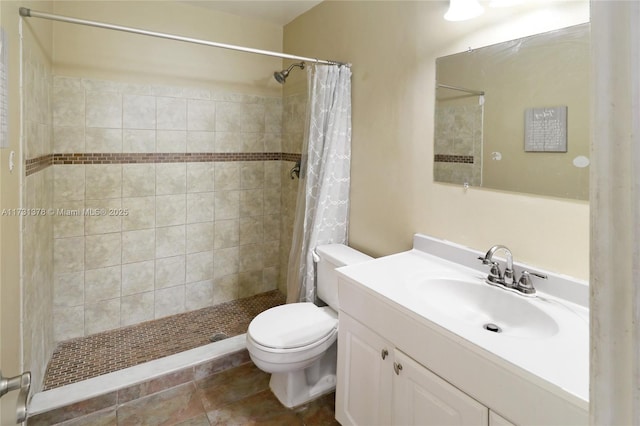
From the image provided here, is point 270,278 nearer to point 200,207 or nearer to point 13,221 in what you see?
point 200,207

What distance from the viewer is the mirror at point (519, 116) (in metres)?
1.28

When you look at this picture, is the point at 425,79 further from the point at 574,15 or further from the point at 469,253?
the point at 469,253

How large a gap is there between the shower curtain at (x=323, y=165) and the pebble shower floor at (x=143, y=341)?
0.76 metres

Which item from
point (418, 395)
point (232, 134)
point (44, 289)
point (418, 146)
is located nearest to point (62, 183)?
point (44, 289)

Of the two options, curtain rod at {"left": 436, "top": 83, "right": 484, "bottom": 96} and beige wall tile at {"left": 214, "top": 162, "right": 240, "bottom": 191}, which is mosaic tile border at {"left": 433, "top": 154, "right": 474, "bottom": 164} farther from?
beige wall tile at {"left": 214, "top": 162, "right": 240, "bottom": 191}

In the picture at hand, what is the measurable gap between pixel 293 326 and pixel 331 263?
431 millimetres

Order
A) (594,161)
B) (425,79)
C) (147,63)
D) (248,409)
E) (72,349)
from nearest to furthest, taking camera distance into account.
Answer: (594,161)
(425,79)
(248,409)
(72,349)
(147,63)

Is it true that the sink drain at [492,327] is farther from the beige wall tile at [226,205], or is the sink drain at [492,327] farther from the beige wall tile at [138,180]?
the beige wall tile at [138,180]

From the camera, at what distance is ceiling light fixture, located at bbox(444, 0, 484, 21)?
152 cm

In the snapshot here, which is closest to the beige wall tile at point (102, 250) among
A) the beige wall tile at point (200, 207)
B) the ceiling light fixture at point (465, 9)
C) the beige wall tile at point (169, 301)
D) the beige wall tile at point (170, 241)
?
the beige wall tile at point (170, 241)

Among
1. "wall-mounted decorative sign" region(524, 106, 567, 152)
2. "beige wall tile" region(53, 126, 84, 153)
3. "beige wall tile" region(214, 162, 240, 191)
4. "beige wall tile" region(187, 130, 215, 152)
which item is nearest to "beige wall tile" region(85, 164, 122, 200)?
"beige wall tile" region(53, 126, 84, 153)

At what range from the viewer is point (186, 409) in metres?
1.91

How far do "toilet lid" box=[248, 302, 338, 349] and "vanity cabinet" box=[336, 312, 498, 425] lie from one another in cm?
23

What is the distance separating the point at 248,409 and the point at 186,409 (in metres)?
0.33
